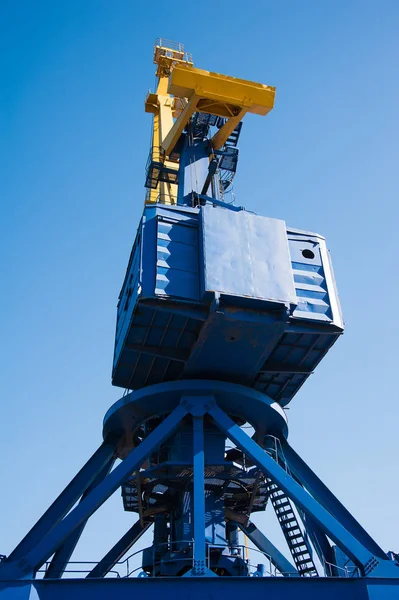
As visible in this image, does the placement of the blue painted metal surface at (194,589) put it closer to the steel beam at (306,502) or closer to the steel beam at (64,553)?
the steel beam at (306,502)

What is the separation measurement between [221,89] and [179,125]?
1.74m

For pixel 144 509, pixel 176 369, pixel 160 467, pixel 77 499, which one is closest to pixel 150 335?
pixel 176 369

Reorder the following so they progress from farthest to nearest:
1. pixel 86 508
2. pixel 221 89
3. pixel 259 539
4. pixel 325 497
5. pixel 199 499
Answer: pixel 221 89 < pixel 259 539 < pixel 325 497 < pixel 86 508 < pixel 199 499

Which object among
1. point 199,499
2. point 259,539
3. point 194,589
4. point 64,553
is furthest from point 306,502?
point 64,553

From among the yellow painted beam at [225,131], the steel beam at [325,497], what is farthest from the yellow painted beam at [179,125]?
the steel beam at [325,497]

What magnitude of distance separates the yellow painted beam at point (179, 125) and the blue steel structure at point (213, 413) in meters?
2.89

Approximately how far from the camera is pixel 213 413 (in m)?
13.9

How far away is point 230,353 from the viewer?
1428 centimetres

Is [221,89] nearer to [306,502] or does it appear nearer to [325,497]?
[325,497]

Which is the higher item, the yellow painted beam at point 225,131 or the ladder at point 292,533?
the yellow painted beam at point 225,131

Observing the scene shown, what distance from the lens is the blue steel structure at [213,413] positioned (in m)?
12.4

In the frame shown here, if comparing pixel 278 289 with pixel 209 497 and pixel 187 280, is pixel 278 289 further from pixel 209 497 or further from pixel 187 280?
pixel 209 497

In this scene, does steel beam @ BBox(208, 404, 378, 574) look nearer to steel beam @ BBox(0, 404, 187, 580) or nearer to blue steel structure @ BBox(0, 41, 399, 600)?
blue steel structure @ BBox(0, 41, 399, 600)

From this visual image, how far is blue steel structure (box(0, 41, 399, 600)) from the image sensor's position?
12383 mm
